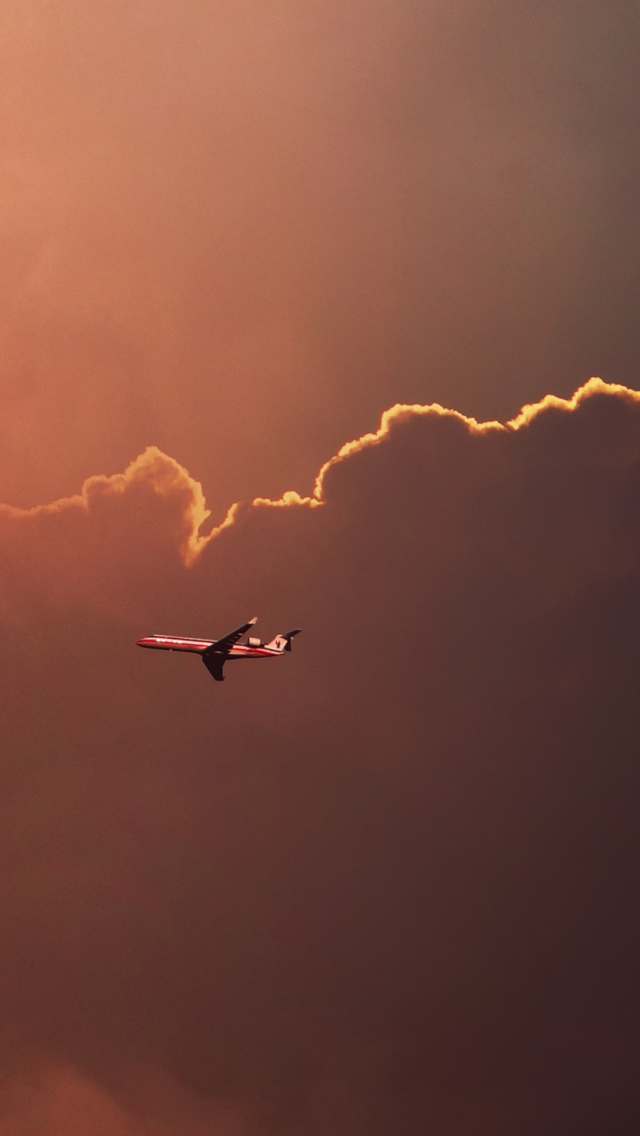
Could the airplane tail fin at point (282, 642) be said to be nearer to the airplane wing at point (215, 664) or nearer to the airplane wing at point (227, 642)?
the airplane wing at point (227, 642)

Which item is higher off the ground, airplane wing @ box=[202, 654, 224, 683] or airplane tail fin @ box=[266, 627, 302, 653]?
airplane tail fin @ box=[266, 627, 302, 653]

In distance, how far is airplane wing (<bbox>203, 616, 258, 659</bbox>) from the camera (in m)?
44.9

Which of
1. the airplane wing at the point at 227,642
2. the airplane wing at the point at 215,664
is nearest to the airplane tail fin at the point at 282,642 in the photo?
the airplane wing at the point at 227,642

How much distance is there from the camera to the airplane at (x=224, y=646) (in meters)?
45.4

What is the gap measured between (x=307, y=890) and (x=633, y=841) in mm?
13324

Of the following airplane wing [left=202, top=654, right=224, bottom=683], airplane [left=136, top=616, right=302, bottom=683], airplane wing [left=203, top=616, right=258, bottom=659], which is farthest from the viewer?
airplane wing [left=202, top=654, right=224, bottom=683]

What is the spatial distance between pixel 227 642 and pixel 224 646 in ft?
1.01

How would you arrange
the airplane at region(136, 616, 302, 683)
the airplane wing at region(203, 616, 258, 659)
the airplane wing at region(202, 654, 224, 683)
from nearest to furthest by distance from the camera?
the airplane wing at region(203, 616, 258, 659), the airplane at region(136, 616, 302, 683), the airplane wing at region(202, 654, 224, 683)

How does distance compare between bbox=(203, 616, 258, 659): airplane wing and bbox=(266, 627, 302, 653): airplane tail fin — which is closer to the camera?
bbox=(203, 616, 258, 659): airplane wing

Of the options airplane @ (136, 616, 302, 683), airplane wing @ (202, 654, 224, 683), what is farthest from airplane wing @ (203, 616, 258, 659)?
airplane wing @ (202, 654, 224, 683)

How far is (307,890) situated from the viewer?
45781 millimetres

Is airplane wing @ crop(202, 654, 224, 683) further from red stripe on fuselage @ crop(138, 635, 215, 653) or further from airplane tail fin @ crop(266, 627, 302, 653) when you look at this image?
airplane tail fin @ crop(266, 627, 302, 653)

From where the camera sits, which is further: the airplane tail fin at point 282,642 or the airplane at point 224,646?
the airplane tail fin at point 282,642

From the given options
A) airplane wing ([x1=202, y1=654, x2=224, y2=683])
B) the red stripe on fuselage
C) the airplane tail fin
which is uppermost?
the airplane tail fin
